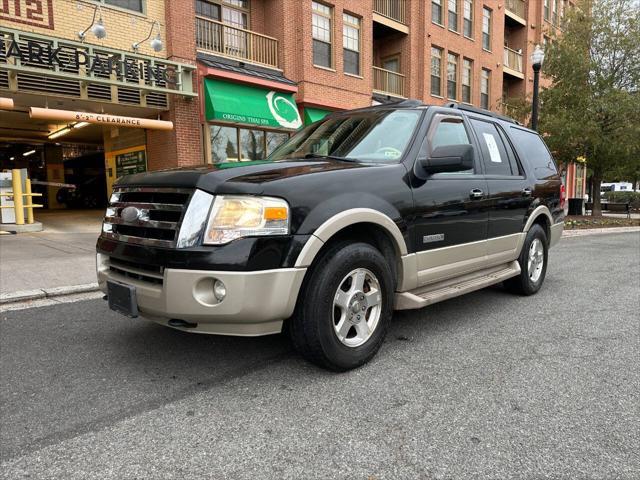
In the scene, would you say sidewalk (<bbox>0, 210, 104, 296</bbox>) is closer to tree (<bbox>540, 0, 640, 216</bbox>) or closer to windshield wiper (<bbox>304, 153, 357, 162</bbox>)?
windshield wiper (<bbox>304, 153, 357, 162</bbox>)

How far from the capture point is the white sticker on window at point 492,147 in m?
4.70

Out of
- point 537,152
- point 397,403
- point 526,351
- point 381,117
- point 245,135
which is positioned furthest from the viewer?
point 245,135

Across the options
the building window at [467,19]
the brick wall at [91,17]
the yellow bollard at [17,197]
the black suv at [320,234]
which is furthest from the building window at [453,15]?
the black suv at [320,234]

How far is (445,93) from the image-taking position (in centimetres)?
2159

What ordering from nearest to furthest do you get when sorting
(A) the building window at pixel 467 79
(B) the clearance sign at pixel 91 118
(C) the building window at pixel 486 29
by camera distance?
(B) the clearance sign at pixel 91 118, (A) the building window at pixel 467 79, (C) the building window at pixel 486 29

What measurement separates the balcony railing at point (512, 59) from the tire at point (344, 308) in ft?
87.8

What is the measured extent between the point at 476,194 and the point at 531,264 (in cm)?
176

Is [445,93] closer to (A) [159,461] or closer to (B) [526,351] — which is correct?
(B) [526,351]

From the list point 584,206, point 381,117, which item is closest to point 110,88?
point 381,117

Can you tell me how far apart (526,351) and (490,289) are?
2.20 metres

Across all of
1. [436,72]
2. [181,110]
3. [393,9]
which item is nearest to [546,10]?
[436,72]

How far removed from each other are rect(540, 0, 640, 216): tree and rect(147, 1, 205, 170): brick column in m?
12.6

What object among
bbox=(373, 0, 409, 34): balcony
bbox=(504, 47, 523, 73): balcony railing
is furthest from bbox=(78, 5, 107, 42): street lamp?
bbox=(504, 47, 523, 73): balcony railing

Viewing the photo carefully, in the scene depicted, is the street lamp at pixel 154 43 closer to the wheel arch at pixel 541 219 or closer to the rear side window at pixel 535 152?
the rear side window at pixel 535 152
